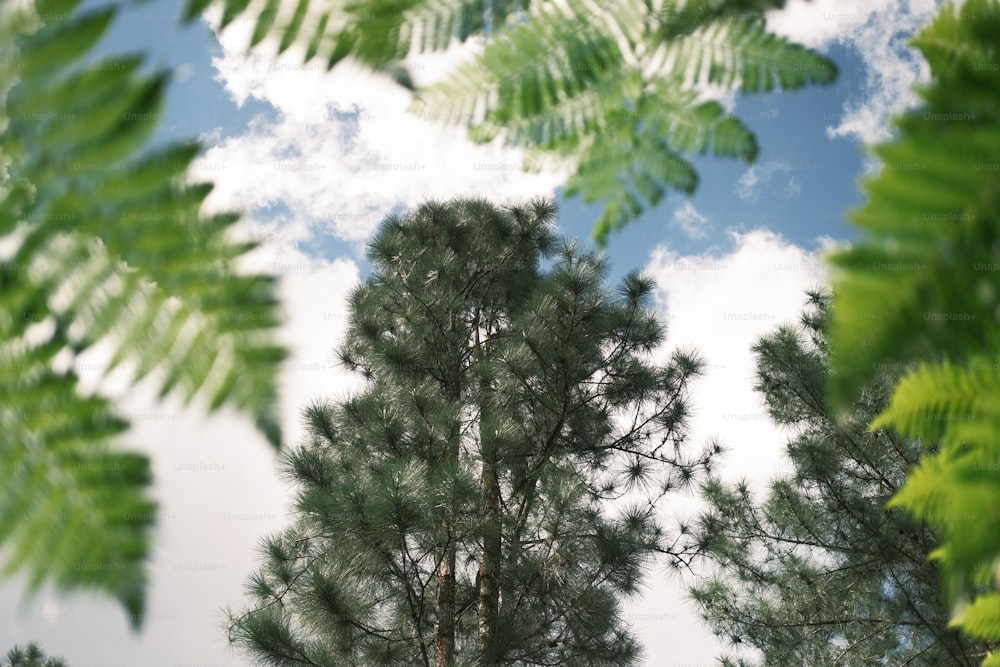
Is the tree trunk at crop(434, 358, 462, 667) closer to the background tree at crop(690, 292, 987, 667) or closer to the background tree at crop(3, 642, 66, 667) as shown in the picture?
the background tree at crop(690, 292, 987, 667)

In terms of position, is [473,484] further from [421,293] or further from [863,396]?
[863,396]

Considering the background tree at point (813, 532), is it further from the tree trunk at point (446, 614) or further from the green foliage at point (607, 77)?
the green foliage at point (607, 77)

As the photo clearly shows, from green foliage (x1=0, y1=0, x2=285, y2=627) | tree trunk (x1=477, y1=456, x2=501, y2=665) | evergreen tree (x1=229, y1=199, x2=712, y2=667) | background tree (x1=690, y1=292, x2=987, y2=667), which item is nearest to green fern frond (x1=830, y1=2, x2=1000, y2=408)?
green foliage (x1=0, y1=0, x2=285, y2=627)

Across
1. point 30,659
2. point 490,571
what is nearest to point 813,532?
point 490,571

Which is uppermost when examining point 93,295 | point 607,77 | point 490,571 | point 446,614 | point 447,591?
point 490,571

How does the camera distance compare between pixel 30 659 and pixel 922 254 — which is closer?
pixel 922 254

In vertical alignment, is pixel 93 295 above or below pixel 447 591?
below

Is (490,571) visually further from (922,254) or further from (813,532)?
(922,254)

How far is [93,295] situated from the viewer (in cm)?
17

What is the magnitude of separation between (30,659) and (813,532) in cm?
465

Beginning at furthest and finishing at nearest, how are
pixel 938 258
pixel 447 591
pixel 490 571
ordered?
pixel 490 571 → pixel 447 591 → pixel 938 258

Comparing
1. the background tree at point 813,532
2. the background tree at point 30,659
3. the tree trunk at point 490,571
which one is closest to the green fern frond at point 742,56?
the tree trunk at point 490,571

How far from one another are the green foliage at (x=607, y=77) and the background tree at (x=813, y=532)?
3584 mm

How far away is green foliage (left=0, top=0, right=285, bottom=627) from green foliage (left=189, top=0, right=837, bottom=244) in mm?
99
